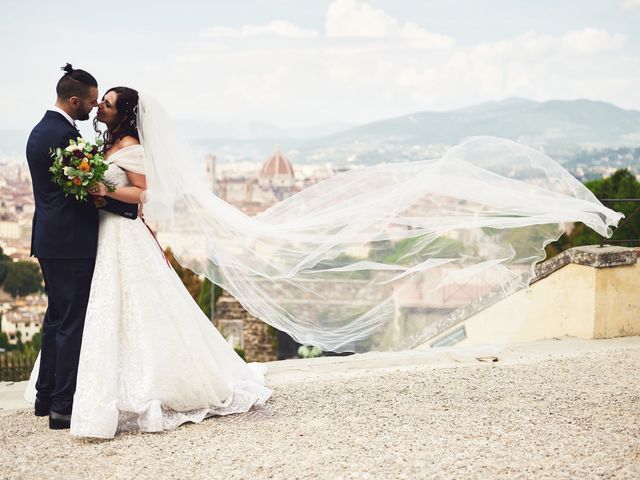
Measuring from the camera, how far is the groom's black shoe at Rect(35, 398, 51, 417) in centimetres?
404

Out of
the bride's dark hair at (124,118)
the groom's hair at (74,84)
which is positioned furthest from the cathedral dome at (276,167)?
the groom's hair at (74,84)

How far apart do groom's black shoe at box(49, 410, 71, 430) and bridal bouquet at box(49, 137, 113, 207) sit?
3.88 feet

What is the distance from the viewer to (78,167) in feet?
11.6

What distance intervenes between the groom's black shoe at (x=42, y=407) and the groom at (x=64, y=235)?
228 mm

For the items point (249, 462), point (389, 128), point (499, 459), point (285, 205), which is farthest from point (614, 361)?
point (389, 128)

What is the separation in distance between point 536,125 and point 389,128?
32.6 metres

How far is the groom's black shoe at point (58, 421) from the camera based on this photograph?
382cm

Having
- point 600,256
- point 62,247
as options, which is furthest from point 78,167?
point 600,256

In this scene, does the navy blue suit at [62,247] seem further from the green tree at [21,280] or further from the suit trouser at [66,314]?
the green tree at [21,280]

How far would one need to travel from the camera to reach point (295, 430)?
380cm

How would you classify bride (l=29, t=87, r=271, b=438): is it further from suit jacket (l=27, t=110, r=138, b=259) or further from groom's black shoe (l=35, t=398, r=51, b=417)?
groom's black shoe (l=35, t=398, r=51, b=417)

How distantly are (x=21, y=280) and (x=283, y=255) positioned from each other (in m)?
51.3

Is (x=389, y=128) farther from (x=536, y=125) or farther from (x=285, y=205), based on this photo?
(x=285, y=205)

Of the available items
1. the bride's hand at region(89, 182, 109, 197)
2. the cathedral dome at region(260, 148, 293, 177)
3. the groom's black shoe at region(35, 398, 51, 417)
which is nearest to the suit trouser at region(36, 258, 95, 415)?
the groom's black shoe at region(35, 398, 51, 417)
